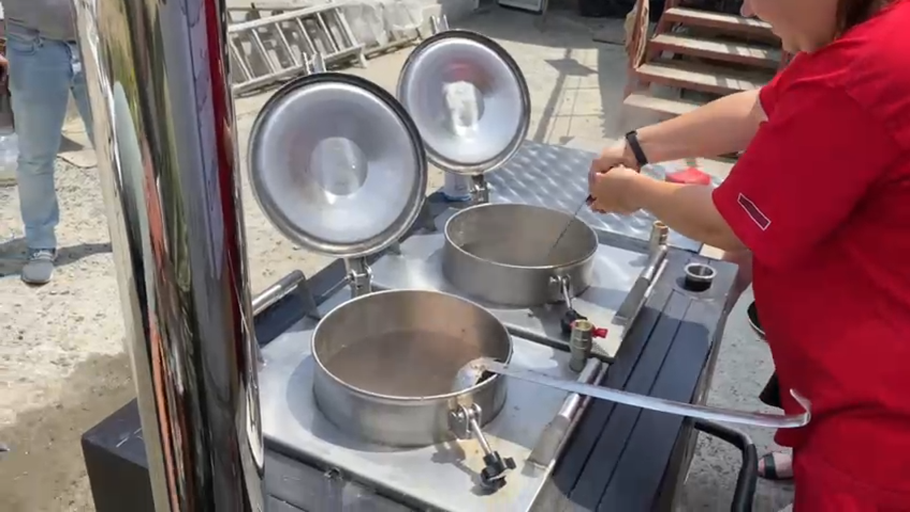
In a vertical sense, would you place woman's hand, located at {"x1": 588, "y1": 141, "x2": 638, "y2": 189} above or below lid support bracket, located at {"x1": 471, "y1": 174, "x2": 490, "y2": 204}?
above

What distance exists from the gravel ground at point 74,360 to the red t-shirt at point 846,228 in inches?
31.9

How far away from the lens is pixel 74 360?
2.05 m

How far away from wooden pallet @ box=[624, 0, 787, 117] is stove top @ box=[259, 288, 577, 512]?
10.0 ft

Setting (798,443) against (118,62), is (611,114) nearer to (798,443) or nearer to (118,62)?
(798,443)

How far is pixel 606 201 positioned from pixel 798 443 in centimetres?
43

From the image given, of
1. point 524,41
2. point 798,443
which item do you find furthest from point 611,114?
point 798,443

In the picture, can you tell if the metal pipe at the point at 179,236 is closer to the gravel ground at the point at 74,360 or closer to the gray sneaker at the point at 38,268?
the gravel ground at the point at 74,360

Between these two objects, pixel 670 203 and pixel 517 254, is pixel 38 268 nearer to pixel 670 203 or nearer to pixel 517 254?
pixel 517 254

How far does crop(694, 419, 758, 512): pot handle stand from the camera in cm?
102

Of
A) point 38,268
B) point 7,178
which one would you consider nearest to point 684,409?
point 38,268

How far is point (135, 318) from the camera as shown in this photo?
282 mm

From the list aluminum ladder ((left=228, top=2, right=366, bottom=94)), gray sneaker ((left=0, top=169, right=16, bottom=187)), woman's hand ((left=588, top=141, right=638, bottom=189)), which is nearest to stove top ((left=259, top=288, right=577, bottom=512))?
woman's hand ((left=588, top=141, right=638, bottom=189))

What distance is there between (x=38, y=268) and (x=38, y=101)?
0.48 meters

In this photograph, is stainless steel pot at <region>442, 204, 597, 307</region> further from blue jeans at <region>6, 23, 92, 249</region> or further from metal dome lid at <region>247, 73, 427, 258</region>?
blue jeans at <region>6, 23, 92, 249</region>
